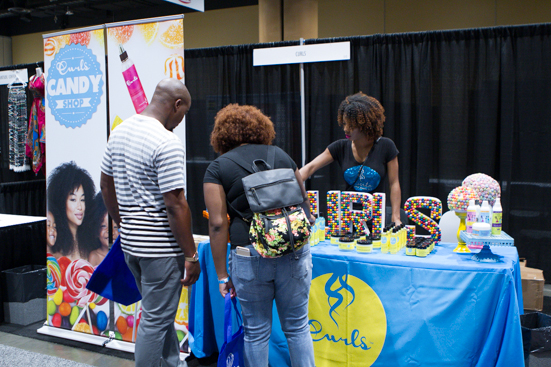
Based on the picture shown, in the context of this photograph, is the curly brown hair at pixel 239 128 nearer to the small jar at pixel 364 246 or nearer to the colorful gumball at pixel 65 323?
the small jar at pixel 364 246

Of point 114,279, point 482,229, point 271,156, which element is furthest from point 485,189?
point 114,279

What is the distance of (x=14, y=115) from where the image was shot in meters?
5.08

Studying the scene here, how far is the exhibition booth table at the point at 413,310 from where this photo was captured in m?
1.91

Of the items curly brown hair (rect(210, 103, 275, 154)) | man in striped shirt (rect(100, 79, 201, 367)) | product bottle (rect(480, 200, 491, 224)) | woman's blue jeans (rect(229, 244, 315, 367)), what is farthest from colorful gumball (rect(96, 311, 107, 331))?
product bottle (rect(480, 200, 491, 224))

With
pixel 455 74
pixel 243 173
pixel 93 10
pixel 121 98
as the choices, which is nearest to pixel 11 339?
pixel 121 98

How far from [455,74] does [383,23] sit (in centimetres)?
304

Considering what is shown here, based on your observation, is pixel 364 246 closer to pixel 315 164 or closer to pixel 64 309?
pixel 315 164

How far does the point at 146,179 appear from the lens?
1.77 meters

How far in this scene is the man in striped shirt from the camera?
173cm

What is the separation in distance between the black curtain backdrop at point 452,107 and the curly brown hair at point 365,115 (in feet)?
6.15

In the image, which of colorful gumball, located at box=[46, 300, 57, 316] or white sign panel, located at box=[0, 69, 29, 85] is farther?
white sign panel, located at box=[0, 69, 29, 85]

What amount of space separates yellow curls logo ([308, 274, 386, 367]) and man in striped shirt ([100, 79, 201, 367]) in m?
0.72

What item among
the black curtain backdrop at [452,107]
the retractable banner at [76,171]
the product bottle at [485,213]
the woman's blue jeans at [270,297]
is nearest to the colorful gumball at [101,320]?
the retractable banner at [76,171]

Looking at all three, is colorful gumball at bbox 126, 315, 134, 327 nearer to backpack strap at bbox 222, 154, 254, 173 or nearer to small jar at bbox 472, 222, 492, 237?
backpack strap at bbox 222, 154, 254, 173
